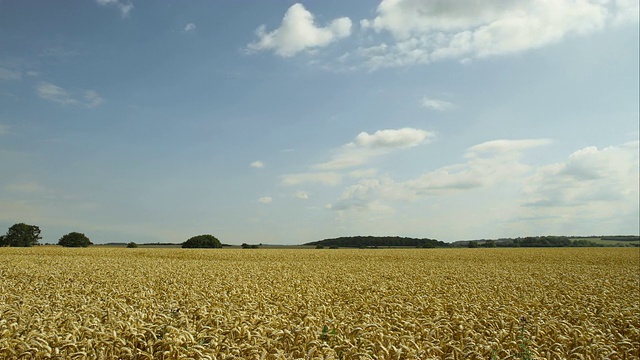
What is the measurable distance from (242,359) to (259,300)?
605cm

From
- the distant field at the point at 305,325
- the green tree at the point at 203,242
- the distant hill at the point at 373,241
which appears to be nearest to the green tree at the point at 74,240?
the green tree at the point at 203,242

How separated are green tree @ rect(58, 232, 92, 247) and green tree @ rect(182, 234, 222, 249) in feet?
75.6

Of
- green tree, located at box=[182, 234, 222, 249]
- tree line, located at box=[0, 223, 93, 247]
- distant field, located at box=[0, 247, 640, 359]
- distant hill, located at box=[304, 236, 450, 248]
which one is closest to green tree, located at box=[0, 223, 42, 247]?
tree line, located at box=[0, 223, 93, 247]

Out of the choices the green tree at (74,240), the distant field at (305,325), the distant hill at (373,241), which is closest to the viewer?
the distant field at (305,325)

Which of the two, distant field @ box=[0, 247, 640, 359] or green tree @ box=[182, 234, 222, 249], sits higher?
green tree @ box=[182, 234, 222, 249]

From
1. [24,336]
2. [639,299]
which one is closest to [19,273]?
[24,336]

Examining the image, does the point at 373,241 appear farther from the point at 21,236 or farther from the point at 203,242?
the point at 21,236

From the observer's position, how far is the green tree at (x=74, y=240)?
9044cm

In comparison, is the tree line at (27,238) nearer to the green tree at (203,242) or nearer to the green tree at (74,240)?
the green tree at (74,240)

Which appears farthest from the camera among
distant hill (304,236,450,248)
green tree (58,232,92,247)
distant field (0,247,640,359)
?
distant hill (304,236,450,248)

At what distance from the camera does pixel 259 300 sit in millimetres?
10867

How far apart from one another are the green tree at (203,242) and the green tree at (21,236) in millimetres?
33785

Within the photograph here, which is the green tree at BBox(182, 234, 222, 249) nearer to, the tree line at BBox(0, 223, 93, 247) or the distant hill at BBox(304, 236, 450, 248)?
the tree line at BBox(0, 223, 93, 247)

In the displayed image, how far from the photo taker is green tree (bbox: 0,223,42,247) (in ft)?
300
